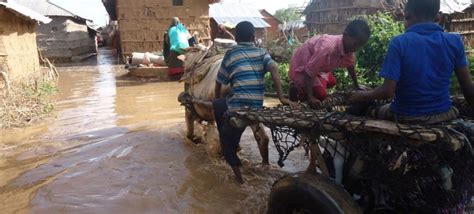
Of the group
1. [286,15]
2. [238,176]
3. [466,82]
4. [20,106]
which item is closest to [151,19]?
[20,106]

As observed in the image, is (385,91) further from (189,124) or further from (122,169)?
(189,124)

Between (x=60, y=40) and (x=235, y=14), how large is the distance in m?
12.6

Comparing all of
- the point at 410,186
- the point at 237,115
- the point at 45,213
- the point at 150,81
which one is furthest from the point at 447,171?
the point at 150,81

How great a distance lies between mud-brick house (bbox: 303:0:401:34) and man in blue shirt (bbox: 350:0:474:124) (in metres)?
17.3

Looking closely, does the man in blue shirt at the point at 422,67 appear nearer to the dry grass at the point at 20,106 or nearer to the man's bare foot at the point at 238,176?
the man's bare foot at the point at 238,176

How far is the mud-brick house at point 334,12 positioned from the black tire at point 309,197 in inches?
690

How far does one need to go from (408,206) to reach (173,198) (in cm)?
234

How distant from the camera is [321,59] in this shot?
3713 mm

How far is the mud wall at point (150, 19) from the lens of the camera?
1703 cm

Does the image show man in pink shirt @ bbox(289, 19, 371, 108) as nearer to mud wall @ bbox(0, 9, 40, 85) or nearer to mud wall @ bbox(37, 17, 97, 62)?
mud wall @ bbox(0, 9, 40, 85)

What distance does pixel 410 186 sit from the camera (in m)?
2.62

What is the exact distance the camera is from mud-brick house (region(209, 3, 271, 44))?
28316 millimetres

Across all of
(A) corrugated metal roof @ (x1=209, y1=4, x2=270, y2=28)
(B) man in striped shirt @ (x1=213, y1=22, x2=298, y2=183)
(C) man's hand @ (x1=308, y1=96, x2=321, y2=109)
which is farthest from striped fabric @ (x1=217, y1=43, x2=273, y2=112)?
(A) corrugated metal roof @ (x1=209, y1=4, x2=270, y2=28)

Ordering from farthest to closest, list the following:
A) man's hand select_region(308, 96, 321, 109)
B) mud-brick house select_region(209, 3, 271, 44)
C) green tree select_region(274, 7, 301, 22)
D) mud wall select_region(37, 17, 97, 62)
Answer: green tree select_region(274, 7, 301, 22), mud-brick house select_region(209, 3, 271, 44), mud wall select_region(37, 17, 97, 62), man's hand select_region(308, 96, 321, 109)
